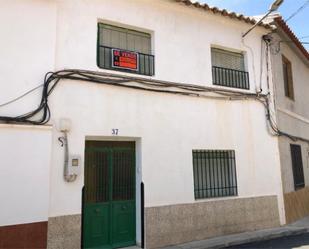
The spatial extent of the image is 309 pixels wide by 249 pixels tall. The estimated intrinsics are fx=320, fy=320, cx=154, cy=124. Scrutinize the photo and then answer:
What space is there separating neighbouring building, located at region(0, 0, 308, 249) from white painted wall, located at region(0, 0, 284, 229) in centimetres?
2

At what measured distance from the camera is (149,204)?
666cm

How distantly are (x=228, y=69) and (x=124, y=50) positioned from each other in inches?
123

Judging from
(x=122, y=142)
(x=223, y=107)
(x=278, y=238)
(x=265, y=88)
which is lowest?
(x=278, y=238)

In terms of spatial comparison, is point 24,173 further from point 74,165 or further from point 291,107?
point 291,107

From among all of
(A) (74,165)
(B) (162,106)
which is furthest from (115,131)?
(B) (162,106)

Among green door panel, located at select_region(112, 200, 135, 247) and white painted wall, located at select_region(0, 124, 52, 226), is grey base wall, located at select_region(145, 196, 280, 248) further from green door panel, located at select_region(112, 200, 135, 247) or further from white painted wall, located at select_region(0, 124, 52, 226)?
white painted wall, located at select_region(0, 124, 52, 226)

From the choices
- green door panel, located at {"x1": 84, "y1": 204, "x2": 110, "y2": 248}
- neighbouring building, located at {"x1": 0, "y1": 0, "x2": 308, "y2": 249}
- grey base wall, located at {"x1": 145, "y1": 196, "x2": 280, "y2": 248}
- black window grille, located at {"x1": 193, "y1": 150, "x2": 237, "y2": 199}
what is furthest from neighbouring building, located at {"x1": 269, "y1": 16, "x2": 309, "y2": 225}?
green door panel, located at {"x1": 84, "y1": 204, "x2": 110, "y2": 248}

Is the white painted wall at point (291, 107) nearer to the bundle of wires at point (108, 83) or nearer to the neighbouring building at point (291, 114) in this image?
the neighbouring building at point (291, 114)

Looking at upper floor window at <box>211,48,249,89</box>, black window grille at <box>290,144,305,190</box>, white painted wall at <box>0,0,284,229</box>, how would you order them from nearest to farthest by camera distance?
white painted wall at <box>0,0,284,229</box> → upper floor window at <box>211,48,249,89</box> → black window grille at <box>290,144,305,190</box>

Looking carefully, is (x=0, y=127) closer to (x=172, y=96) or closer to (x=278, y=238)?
(x=172, y=96)

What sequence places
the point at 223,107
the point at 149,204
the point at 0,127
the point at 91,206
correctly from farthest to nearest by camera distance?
the point at 223,107 < the point at 149,204 < the point at 91,206 < the point at 0,127

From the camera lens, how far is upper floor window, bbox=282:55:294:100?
1073 centimetres

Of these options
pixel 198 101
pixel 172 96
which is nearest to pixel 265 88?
pixel 198 101

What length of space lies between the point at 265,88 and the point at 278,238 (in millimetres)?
4026
